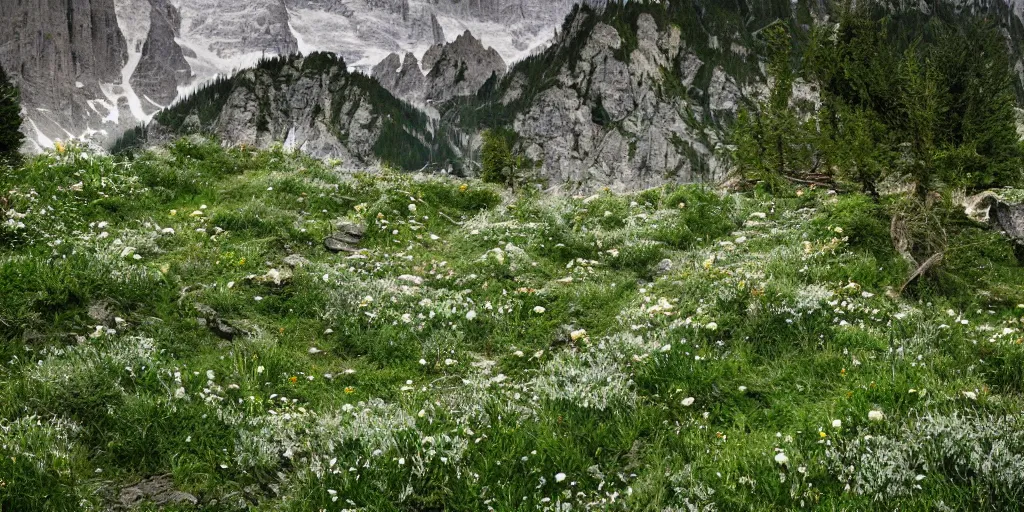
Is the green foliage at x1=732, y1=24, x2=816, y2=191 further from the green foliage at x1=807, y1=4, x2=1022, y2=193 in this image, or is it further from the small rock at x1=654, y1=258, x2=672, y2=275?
the small rock at x1=654, y1=258, x2=672, y2=275

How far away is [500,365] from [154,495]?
373cm

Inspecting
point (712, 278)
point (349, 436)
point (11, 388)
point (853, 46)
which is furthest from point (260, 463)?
point (853, 46)

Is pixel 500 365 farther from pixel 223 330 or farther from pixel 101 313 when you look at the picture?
pixel 101 313

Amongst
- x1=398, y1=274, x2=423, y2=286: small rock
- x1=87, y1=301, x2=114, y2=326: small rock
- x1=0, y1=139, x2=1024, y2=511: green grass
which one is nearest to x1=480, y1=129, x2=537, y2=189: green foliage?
x1=0, y1=139, x2=1024, y2=511: green grass

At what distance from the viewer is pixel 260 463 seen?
5133mm

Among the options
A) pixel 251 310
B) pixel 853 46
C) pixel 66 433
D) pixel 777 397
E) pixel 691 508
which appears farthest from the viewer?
pixel 853 46

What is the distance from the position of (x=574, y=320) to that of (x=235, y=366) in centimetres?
432

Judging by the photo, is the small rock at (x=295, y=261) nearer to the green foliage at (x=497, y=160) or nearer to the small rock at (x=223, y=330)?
the small rock at (x=223, y=330)

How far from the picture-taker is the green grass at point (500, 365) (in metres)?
4.68

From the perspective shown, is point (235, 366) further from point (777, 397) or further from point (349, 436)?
point (777, 397)

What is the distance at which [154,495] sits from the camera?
475 cm

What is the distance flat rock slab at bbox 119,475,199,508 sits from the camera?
15.3 feet

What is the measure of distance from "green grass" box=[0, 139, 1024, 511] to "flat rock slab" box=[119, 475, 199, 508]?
0.11m

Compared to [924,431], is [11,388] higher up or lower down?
lower down
